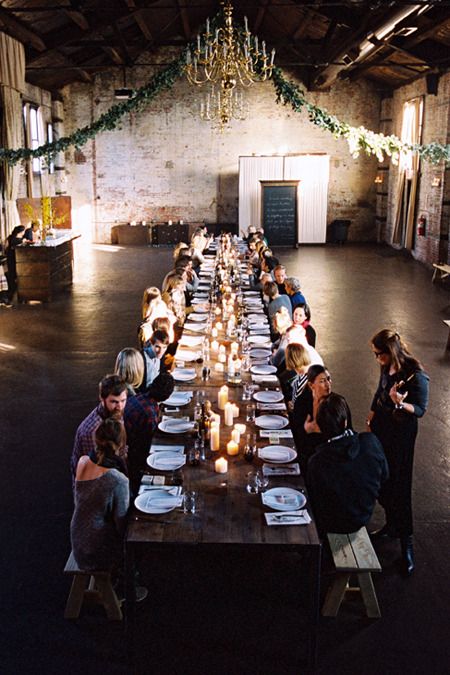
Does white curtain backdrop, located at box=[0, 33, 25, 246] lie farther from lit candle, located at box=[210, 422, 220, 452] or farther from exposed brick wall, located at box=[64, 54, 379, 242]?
lit candle, located at box=[210, 422, 220, 452]

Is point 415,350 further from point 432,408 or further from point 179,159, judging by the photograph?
point 179,159

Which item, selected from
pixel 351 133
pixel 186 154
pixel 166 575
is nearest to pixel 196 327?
pixel 166 575

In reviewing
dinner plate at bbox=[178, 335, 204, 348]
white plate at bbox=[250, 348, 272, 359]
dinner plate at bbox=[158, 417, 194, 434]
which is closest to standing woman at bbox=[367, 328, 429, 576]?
dinner plate at bbox=[158, 417, 194, 434]

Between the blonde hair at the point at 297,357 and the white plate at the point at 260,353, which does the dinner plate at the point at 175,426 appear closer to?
the blonde hair at the point at 297,357

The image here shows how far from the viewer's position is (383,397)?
4773 millimetres

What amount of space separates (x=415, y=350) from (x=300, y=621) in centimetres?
646

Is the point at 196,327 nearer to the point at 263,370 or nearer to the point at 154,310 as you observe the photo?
the point at 154,310

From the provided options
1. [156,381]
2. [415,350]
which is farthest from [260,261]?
[156,381]

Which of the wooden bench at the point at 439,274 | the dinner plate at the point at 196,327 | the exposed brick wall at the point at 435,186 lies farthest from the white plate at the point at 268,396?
the exposed brick wall at the point at 435,186

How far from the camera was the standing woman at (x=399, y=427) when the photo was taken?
447 centimetres

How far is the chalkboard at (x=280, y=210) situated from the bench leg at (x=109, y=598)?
18.7 m

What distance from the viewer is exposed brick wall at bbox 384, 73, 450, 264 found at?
1608 cm

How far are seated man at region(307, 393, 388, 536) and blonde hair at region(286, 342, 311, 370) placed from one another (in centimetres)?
152

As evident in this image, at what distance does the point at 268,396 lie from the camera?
5.31 meters
